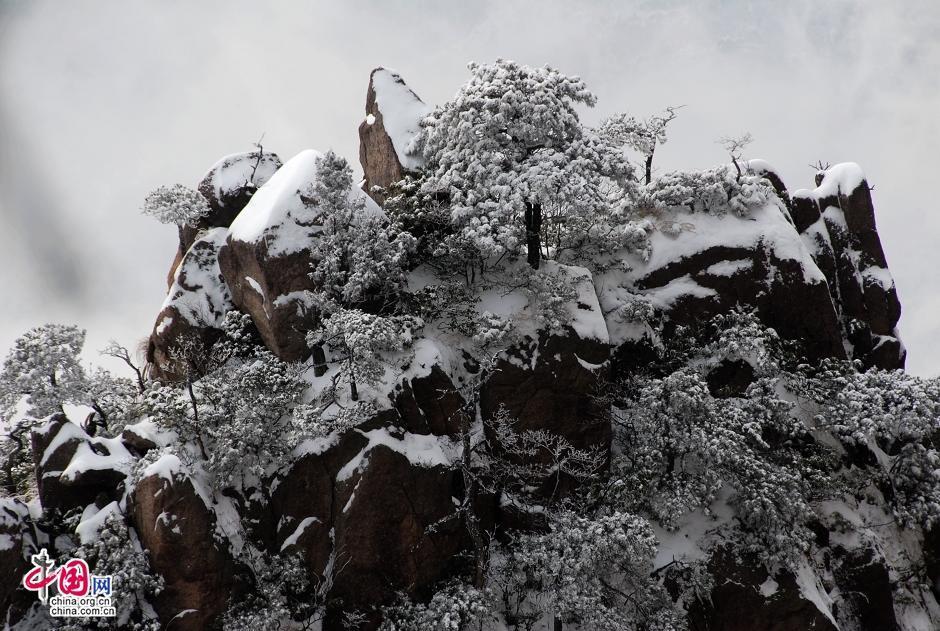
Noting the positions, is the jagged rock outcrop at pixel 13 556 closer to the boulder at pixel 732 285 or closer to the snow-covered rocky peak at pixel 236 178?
the snow-covered rocky peak at pixel 236 178

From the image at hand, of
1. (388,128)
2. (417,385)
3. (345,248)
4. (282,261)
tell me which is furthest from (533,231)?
(282,261)

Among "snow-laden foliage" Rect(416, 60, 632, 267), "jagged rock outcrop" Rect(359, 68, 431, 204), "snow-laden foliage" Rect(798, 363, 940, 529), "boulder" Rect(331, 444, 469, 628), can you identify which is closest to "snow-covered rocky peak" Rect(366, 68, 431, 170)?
"jagged rock outcrop" Rect(359, 68, 431, 204)

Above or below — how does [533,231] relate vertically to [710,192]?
below

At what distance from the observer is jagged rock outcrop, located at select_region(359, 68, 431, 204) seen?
26.0 metres

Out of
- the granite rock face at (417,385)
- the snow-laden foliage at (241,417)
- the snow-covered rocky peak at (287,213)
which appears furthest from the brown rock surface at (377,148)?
the snow-laden foliage at (241,417)

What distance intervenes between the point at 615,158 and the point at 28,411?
2479cm

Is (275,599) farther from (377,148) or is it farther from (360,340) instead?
(377,148)

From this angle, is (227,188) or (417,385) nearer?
(417,385)

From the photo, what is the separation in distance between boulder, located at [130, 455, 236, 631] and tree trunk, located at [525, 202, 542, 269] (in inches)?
578

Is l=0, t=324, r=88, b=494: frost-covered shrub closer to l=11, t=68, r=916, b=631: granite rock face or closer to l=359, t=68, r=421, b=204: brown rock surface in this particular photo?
l=11, t=68, r=916, b=631: granite rock face

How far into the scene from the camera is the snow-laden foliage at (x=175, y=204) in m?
25.6

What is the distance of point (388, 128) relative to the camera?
26.7 metres

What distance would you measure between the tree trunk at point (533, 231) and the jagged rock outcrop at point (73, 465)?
52.5 feet

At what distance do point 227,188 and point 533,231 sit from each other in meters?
15.6
